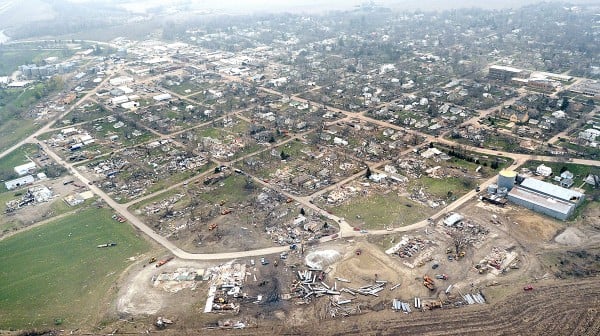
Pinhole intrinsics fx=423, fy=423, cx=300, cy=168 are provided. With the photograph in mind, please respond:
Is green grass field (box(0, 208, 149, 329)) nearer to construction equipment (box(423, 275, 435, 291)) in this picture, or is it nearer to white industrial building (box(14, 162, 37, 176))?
white industrial building (box(14, 162, 37, 176))

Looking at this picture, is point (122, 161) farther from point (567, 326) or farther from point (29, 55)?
point (29, 55)

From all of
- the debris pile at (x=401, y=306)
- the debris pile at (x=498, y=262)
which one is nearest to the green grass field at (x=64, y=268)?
the debris pile at (x=401, y=306)

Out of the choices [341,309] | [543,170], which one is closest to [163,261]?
[341,309]

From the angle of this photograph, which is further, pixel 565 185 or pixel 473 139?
pixel 473 139

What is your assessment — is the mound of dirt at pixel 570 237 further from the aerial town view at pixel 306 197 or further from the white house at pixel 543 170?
the white house at pixel 543 170

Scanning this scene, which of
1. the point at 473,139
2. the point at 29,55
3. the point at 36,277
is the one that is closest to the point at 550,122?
the point at 473,139

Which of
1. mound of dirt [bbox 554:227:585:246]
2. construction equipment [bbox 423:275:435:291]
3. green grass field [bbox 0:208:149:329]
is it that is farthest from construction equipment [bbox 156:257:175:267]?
mound of dirt [bbox 554:227:585:246]
